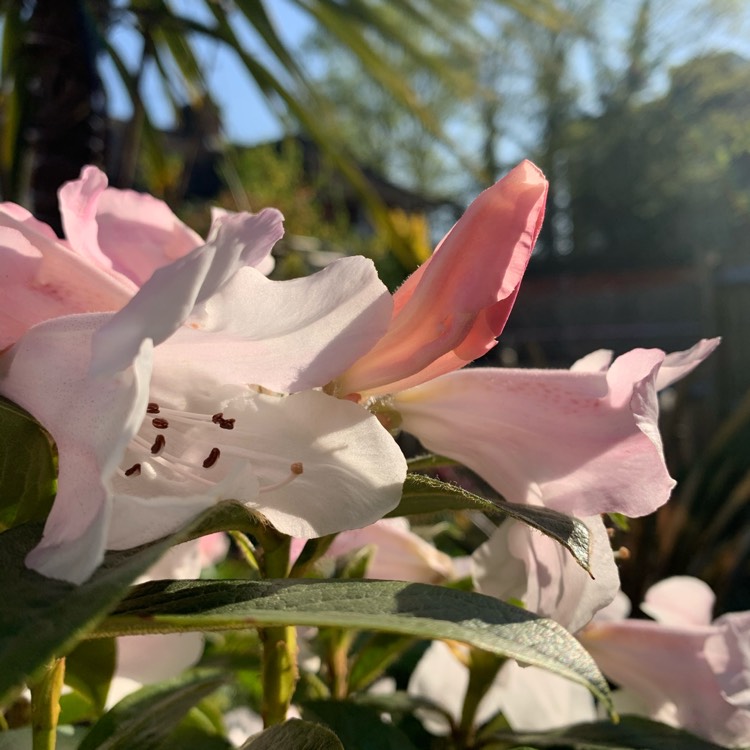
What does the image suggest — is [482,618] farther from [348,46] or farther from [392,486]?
[348,46]

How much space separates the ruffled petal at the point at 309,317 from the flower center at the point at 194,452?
1.1 inches

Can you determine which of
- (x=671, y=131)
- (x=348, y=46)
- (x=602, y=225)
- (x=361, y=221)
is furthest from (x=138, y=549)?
(x=361, y=221)

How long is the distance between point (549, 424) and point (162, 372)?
0.16m

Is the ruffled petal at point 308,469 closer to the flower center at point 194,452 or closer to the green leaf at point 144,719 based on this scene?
the flower center at point 194,452

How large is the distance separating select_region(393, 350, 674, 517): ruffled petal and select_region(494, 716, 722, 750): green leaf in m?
0.18

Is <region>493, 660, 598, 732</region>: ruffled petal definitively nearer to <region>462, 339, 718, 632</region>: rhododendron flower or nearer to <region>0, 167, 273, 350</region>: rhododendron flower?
<region>462, 339, 718, 632</region>: rhododendron flower

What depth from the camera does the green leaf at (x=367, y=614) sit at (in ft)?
0.71

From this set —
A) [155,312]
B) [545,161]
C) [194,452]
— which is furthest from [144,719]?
[545,161]

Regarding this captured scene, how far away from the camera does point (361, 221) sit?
32.9 ft

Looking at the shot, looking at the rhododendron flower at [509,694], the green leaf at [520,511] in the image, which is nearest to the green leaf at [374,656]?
the rhododendron flower at [509,694]

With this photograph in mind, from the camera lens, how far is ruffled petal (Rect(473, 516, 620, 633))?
34cm

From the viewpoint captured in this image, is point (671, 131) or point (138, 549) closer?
point (138, 549)

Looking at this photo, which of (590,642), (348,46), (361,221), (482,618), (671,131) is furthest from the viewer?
(361,221)

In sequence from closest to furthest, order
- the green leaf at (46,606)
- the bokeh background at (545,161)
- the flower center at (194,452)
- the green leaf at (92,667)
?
the green leaf at (46,606) → the flower center at (194,452) → the green leaf at (92,667) → the bokeh background at (545,161)
